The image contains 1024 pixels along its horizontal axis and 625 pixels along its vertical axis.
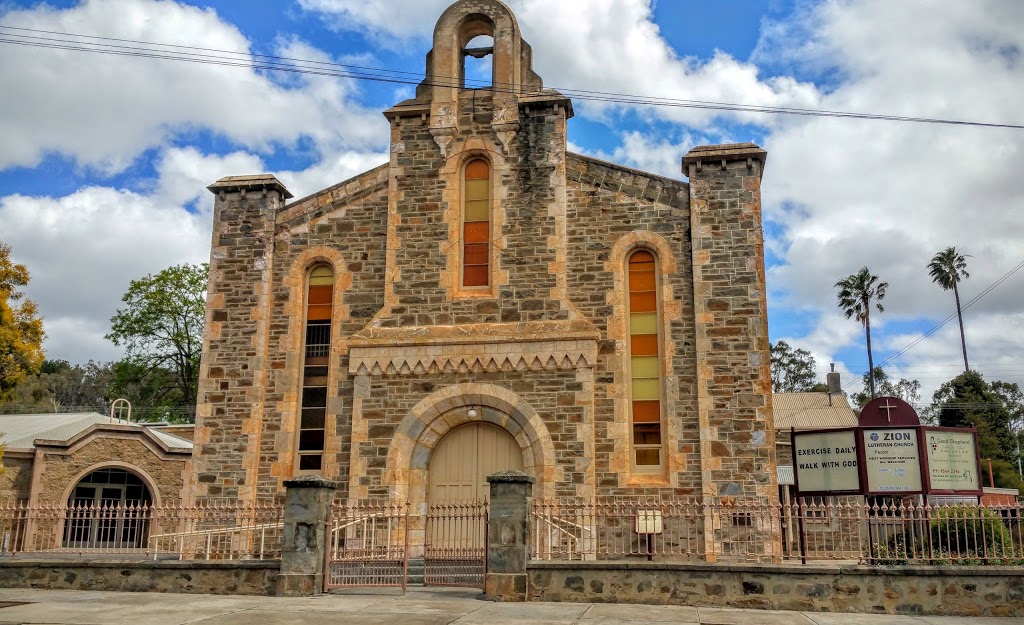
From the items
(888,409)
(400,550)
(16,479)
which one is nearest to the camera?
(888,409)

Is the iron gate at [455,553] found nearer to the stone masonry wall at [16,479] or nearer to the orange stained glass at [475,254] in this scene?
the orange stained glass at [475,254]

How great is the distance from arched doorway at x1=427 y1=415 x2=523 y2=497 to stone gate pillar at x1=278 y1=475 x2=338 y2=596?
4.23 m

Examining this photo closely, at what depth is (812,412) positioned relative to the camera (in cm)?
3934

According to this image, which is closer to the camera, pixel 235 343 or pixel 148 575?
pixel 148 575

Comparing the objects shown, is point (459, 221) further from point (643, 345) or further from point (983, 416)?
point (983, 416)

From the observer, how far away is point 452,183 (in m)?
18.2

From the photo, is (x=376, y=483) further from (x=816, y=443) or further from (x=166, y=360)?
(x=166, y=360)

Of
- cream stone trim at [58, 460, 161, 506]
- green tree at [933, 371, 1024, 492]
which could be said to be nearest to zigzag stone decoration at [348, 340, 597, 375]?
cream stone trim at [58, 460, 161, 506]

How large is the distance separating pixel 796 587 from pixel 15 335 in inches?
571

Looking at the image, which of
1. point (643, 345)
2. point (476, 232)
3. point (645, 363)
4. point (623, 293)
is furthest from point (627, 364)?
point (476, 232)

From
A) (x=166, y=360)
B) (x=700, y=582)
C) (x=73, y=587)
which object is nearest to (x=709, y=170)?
(x=700, y=582)

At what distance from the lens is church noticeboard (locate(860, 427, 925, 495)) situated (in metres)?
13.8

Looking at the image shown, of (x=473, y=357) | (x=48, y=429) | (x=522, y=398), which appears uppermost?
(x=473, y=357)

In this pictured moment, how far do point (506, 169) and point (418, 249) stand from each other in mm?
2460
